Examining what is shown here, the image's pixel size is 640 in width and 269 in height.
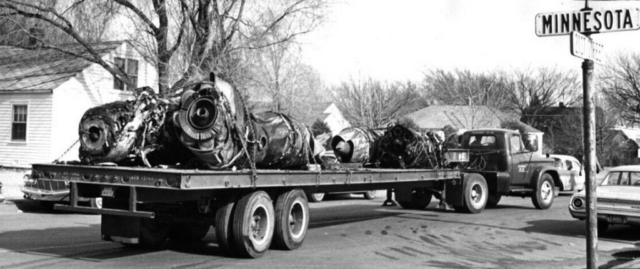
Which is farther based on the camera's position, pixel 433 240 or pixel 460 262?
pixel 433 240

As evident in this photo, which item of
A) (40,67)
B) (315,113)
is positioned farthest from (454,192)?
(315,113)

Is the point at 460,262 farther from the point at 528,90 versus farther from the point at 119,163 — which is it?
the point at 528,90

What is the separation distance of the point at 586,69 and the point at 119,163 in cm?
628

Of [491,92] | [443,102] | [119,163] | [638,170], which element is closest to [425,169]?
[638,170]

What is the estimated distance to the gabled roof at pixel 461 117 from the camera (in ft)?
171

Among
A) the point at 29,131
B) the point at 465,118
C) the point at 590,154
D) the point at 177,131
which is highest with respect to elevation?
the point at 465,118

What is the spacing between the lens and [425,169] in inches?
596

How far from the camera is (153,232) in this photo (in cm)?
1047

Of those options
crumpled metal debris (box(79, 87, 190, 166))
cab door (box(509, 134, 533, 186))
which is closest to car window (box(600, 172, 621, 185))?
cab door (box(509, 134, 533, 186))

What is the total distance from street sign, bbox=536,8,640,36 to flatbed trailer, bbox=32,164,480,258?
4.15 m

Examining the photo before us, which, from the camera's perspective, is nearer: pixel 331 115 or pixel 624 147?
pixel 624 147

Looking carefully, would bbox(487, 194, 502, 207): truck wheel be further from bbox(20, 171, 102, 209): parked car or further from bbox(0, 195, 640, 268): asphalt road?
bbox(20, 171, 102, 209): parked car

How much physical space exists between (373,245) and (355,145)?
3674 mm

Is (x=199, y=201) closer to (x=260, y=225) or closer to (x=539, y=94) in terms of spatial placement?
(x=260, y=225)
